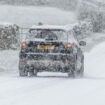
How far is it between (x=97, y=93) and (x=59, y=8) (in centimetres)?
5135

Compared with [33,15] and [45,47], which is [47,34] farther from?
[33,15]

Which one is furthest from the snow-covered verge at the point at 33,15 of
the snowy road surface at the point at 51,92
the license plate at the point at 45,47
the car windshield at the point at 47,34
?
the snowy road surface at the point at 51,92

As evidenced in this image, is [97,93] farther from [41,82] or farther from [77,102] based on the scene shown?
[41,82]

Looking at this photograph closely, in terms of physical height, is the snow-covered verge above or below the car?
above

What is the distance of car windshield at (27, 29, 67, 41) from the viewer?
53.0 feet

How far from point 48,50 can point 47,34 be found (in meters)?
0.49

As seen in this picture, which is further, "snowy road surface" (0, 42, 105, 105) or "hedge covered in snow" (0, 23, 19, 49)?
"hedge covered in snow" (0, 23, 19, 49)

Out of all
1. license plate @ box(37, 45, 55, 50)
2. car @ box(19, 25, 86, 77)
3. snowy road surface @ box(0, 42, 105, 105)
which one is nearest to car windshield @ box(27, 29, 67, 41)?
car @ box(19, 25, 86, 77)

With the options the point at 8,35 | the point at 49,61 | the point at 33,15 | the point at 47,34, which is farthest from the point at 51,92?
the point at 33,15

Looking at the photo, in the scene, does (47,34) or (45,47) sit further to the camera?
(47,34)

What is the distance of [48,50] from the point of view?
632 inches

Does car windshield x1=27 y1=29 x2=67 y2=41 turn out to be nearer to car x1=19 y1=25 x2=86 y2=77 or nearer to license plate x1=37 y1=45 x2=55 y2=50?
car x1=19 y1=25 x2=86 y2=77

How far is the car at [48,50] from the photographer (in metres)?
16.1

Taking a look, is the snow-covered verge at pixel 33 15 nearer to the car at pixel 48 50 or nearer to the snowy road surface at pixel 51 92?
the car at pixel 48 50
